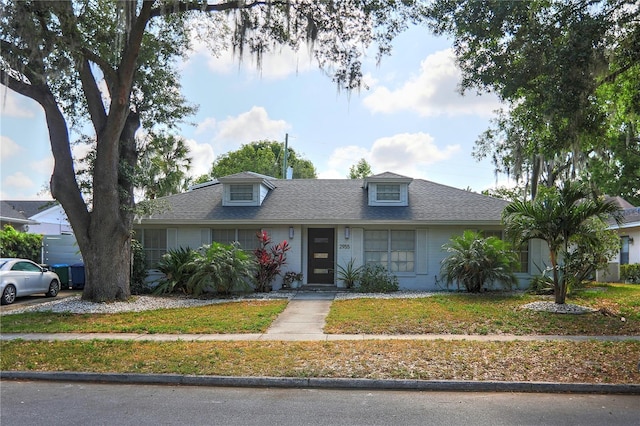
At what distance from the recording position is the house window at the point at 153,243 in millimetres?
17906

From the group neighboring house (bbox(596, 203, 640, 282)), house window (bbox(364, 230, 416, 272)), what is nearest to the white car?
house window (bbox(364, 230, 416, 272))

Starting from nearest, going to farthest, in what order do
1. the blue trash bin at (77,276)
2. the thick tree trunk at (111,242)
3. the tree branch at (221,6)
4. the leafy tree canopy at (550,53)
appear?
the leafy tree canopy at (550,53) < the tree branch at (221,6) < the thick tree trunk at (111,242) < the blue trash bin at (77,276)

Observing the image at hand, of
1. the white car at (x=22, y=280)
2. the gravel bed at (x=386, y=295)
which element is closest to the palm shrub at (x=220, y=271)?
the gravel bed at (x=386, y=295)

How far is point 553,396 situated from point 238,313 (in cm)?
760

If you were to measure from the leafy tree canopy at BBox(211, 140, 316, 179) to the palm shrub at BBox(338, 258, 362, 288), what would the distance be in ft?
106

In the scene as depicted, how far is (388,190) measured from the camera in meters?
18.4

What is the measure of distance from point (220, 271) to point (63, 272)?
7246 millimetres

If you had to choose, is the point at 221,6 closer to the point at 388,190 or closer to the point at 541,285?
the point at 388,190

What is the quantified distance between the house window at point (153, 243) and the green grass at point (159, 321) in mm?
5472

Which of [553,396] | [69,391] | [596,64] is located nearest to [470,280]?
[596,64]

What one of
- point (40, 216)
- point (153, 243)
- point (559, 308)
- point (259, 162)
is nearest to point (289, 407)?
point (559, 308)

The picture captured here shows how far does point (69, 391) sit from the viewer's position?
646 centimetres

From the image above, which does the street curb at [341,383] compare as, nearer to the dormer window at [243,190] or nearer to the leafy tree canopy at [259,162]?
the dormer window at [243,190]

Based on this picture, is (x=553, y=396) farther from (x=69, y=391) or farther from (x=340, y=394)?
(x=69, y=391)
